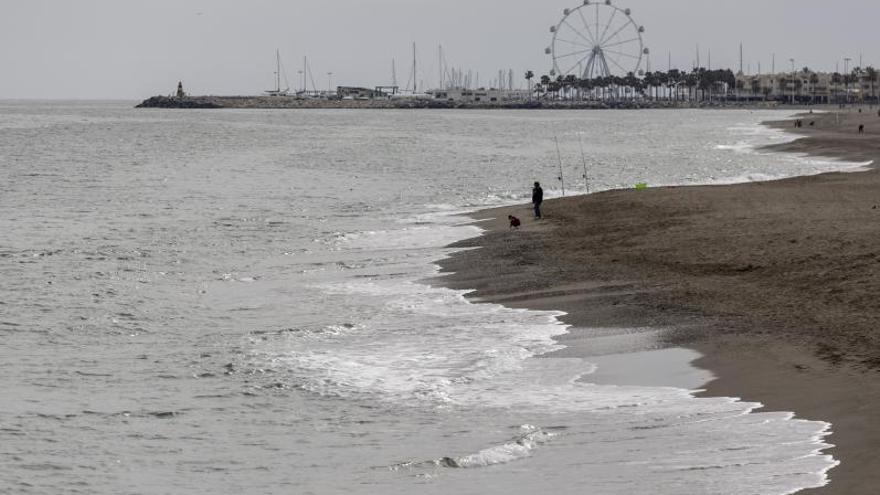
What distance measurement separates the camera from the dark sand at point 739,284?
14430mm

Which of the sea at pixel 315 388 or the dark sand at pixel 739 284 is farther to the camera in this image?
the dark sand at pixel 739 284

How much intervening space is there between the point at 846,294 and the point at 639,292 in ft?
12.0

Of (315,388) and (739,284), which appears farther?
(739,284)

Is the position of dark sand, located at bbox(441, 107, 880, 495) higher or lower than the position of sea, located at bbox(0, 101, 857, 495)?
higher

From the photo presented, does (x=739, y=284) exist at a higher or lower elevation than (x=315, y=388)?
higher

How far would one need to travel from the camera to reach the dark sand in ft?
47.3

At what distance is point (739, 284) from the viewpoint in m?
21.5

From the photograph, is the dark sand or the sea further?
the dark sand

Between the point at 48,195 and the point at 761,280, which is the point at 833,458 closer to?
the point at 761,280

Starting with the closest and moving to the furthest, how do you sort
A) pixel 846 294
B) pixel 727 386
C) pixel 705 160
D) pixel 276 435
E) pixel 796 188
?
pixel 276 435 < pixel 727 386 < pixel 846 294 < pixel 796 188 < pixel 705 160

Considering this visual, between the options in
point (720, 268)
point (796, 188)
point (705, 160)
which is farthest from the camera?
point (705, 160)

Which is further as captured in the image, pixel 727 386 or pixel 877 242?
pixel 877 242

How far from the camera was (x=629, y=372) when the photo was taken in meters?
16.4

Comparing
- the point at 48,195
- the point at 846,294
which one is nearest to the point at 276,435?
the point at 846,294
